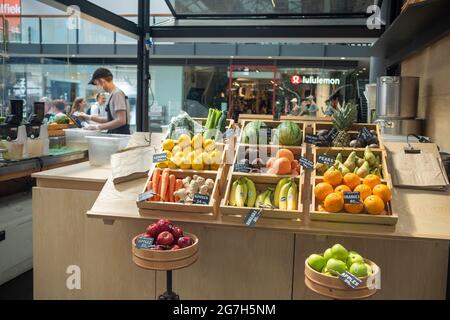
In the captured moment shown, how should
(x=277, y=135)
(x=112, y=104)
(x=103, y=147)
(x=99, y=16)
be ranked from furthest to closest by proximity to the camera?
(x=112, y=104)
(x=99, y=16)
(x=103, y=147)
(x=277, y=135)

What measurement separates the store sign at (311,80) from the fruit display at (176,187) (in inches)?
402

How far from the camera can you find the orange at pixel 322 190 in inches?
85.8

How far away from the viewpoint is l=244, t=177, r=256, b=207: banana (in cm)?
235

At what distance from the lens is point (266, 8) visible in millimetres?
4930

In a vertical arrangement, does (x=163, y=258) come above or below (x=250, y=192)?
below

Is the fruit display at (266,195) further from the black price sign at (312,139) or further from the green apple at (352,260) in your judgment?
the green apple at (352,260)

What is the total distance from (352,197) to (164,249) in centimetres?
93

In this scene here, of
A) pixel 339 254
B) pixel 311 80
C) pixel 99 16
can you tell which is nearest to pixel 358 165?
pixel 339 254

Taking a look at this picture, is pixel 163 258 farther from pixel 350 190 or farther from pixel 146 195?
pixel 350 190

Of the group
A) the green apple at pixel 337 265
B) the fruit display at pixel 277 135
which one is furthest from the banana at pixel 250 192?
the green apple at pixel 337 265

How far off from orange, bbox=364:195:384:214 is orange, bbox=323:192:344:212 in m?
0.13

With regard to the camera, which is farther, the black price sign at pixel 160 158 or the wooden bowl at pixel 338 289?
the black price sign at pixel 160 158

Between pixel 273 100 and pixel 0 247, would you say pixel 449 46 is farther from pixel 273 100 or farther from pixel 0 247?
pixel 273 100

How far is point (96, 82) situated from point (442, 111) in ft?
11.9
